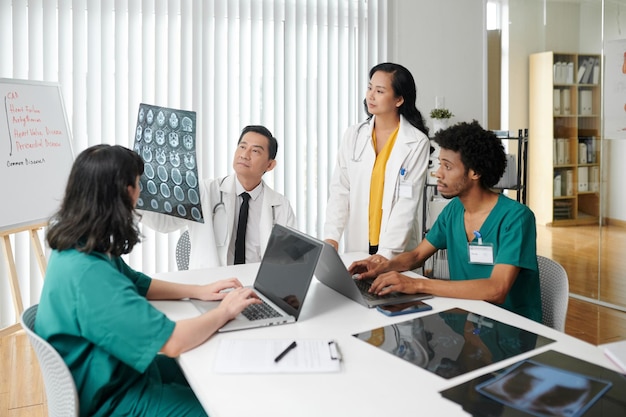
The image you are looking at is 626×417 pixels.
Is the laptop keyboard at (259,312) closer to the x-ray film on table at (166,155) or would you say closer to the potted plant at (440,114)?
the x-ray film on table at (166,155)

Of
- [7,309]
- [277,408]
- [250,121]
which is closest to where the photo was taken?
[277,408]

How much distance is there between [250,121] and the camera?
165 inches

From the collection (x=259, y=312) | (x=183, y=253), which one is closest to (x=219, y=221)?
(x=183, y=253)

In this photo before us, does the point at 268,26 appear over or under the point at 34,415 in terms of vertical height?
over

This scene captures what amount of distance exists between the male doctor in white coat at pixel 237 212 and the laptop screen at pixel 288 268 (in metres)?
0.65

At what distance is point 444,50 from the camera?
16.2ft

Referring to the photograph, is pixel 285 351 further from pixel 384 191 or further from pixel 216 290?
pixel 384 191

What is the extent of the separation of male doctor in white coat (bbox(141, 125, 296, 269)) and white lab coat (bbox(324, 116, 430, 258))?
41 cm

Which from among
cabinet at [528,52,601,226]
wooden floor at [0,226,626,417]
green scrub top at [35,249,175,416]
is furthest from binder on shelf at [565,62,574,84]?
green scrub top at [35,249,175,416]

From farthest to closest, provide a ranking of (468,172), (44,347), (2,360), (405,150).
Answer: (2,360) < (405,150) < (468,172) < (44,347)

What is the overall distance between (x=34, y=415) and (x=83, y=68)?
2211 mm

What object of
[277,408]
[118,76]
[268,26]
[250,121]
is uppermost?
[268,26]

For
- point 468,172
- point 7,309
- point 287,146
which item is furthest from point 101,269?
point 287,146

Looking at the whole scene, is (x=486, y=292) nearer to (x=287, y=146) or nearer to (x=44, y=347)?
(x=44, y=347)
